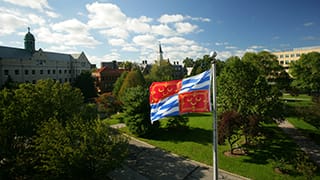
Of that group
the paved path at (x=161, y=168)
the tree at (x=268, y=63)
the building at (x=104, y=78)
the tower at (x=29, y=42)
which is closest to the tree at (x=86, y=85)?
the building at (x=104, y=78)

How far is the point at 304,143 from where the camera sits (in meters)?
22.9

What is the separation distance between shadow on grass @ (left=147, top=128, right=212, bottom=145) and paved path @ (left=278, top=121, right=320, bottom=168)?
9.24m

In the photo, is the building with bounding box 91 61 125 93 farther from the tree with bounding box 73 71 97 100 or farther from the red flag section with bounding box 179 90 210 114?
the red flag section with bounding box 179 90 210 114

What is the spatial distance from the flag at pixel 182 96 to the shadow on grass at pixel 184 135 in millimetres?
15581

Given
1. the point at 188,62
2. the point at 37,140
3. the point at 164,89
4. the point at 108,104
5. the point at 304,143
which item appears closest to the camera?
the point at 164,89

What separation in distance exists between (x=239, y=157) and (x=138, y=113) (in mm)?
12114

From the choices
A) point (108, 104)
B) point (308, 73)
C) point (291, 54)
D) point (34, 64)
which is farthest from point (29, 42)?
point (291, 54)

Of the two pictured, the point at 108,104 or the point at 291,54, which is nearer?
the point at 108,104

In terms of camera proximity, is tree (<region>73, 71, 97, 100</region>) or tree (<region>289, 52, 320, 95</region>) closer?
tree (<region>289, 52, 320, 95</region>)

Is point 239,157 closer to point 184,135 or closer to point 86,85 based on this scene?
point 184,135

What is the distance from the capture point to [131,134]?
2702cm

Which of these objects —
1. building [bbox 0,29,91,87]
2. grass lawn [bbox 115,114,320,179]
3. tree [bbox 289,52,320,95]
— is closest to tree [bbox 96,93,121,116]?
grass lawn [bbox 115,114,320,179]

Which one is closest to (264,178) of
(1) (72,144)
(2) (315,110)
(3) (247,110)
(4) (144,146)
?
(3) (247,110)

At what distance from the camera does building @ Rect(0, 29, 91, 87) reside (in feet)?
156
